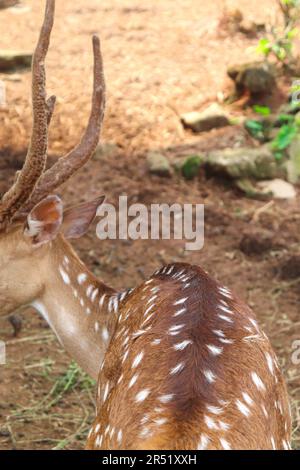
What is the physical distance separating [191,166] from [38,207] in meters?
3.66

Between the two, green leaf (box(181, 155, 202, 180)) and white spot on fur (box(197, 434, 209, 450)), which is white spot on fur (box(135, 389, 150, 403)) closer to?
white spot on fur (box(197, 434, 209, 450))

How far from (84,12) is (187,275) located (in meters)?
7.10

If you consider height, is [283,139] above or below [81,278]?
above

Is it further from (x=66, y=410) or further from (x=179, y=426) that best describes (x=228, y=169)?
(x=179, y=426)

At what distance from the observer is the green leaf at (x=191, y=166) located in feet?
24.3

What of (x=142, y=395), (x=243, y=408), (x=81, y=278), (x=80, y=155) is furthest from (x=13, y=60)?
(x=243, y=408)

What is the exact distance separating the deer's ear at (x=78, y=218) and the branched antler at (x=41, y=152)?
0.61ft

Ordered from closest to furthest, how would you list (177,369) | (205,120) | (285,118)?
(177,369) → (285,118) → (205,120)

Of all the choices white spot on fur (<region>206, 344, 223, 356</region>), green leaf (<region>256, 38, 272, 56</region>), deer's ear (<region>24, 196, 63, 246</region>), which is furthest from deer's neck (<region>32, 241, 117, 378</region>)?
green leaf (<region>256, 38, 272, 56</region>)

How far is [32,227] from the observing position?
3.92 m

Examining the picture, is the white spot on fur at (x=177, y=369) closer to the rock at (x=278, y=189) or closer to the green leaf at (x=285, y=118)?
the rock at (x=278, y=189)

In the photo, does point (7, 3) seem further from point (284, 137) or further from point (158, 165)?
point (284, 137)

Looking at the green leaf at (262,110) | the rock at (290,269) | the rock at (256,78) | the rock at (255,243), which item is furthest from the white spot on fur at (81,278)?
the rock at (256,78)

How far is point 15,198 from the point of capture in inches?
151
